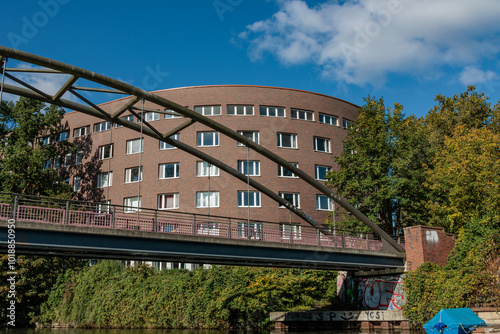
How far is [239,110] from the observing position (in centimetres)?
4803

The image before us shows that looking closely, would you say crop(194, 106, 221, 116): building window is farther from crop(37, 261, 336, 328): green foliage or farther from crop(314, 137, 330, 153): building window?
crop(37, 261, 336, 328): green foliage

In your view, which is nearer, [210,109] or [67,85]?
[67,85]

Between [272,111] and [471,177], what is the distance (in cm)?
2165

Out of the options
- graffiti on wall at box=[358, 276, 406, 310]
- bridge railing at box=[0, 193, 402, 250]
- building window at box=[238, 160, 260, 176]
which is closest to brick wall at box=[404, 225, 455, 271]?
graffiti on wall at box=[358, 276, 406, 310]

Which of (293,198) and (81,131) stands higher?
(81,131)

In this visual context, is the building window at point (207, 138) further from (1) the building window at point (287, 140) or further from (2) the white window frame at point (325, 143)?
(2) the white window frame at point (325, 143)

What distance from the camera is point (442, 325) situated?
20.3 metres

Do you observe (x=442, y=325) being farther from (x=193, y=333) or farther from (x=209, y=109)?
(x=209, y=109)

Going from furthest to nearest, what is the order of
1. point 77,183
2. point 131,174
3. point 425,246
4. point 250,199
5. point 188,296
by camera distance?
point 77,183 → point 131,174 → point 250,199 → point 188,296 → point 425,246

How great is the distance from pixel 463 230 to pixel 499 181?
4163mm

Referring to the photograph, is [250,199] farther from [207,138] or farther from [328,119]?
[328,119]

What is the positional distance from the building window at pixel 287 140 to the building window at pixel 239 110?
3749 millimetres

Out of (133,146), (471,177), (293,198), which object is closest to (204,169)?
(133,146)

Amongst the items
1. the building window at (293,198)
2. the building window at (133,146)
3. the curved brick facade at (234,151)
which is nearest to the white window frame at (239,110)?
the curved brick facade at (234,151)
